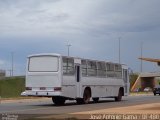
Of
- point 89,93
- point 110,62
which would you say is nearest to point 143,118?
point 89,93

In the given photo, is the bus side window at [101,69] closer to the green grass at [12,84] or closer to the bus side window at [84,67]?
the bus side window at [84,67]

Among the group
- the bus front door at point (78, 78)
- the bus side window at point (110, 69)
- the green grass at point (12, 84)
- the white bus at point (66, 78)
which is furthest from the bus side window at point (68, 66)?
the green grass at point (12, 84)

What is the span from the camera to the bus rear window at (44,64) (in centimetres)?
3083

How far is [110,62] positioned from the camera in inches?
1480

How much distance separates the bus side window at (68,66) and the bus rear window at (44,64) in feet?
2.30

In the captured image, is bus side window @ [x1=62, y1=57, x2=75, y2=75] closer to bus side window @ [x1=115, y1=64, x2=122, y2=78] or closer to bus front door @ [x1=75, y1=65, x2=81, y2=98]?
bus front door @ [x1=75, y1=65, x2=81, y2=98]

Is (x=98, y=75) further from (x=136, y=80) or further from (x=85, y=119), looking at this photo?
(x=136, y=80)

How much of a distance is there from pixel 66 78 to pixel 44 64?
1.67 metres

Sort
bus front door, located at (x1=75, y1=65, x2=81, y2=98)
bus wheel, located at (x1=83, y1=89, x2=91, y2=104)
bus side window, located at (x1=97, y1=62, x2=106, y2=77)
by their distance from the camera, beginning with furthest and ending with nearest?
bus side window, located at (x1=97, y1=62, x2=106, y2=77) → bus wheel, located at (x1=83, y1=89, x2=91, y2=104) → bus front door, located at (x1=75, y1=65, x2=81, y2=98)

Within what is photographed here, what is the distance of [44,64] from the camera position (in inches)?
1223

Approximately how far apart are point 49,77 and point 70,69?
1.97 m

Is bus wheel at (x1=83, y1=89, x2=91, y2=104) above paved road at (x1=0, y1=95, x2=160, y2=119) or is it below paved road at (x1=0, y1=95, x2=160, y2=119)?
above

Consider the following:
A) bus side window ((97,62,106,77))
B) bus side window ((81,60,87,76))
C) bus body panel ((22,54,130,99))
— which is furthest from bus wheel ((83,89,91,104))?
bus side window ((97,62,106,77))

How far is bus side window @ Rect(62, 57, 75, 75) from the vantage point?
31312mm
